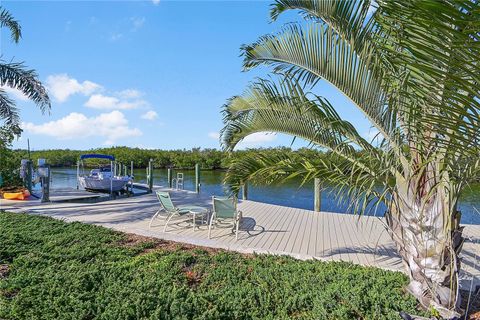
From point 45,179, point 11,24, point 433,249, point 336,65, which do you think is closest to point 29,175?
point 45,179

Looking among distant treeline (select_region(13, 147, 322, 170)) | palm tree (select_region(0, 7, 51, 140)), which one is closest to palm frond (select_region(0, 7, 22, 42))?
palm tree (select_region(0, 7, 51, 140))

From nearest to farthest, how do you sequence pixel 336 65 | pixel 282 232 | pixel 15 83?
pixel 336 65 → pixel 282 232 → pixel 15 83

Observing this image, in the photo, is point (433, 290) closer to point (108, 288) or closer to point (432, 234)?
point (432, 234)

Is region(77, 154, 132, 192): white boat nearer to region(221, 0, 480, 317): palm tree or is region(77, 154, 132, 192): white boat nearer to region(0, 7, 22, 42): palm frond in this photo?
region(0, 7, 22, 42): palm frond

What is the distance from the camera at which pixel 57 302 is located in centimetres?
319

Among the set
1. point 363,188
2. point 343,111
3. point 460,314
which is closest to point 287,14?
point 343,111

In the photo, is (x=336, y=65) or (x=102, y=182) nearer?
(x=336, y=65)

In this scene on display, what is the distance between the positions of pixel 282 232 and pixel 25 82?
831 cm

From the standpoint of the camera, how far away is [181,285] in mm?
3648

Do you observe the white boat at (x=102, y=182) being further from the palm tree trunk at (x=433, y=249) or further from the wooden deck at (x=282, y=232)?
the palm tree trunk at (x=433, y=249)

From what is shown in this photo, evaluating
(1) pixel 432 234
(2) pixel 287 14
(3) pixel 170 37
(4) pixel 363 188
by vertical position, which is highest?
(3) pixel 170 37

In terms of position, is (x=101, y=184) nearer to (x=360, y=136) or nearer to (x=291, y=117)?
(x=291, y=117)

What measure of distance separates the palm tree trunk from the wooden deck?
50cm

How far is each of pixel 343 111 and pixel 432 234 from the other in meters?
1.55
